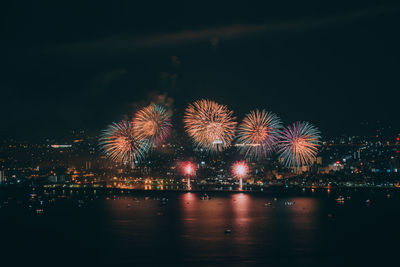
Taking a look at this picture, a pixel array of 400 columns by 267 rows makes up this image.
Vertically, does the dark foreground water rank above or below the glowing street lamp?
below

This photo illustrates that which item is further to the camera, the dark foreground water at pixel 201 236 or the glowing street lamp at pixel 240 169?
the glowing street lamp at pixel 240 169

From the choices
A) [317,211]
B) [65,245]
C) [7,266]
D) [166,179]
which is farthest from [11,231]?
[166,179]

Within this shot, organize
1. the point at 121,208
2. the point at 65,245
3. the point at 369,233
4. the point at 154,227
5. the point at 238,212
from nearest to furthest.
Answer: the point at 65,245 → the point at 369,233 → the point at 154,227 → the point at 238,212 → the point at 121,208

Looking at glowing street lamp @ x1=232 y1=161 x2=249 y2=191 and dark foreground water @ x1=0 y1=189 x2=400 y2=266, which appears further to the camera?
glowing street lamp @ x1=232 y1=161 x2=249 y2=191

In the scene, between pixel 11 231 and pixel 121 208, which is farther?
pixel 121 208

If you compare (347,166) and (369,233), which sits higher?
(347,166)

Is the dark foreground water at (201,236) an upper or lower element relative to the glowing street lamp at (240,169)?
lower

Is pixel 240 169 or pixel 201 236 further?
pixel 240 169

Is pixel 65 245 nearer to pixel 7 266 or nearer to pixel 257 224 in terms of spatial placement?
pixel 7 266
